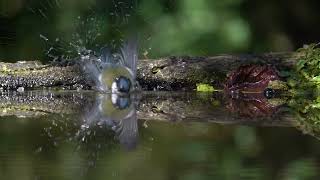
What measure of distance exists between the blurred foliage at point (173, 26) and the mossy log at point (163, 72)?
199cm

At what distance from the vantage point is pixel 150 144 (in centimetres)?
351

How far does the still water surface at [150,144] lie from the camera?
2.82 meters

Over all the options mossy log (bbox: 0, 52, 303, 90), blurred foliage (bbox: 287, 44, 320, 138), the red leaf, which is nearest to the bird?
mossy log (bbox: 0, 52, 303, 90)

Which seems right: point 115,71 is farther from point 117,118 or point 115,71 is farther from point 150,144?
point 150,144

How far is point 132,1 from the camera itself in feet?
35.4

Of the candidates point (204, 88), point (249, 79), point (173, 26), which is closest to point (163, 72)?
point (204, 88)

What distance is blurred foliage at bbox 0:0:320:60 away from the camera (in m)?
10.3

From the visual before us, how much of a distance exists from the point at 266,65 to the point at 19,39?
5.37 m

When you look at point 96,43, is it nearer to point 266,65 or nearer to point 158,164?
point 266,65

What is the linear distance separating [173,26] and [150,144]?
7.06 m

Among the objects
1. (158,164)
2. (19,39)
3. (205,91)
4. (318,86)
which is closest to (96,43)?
(19,39)

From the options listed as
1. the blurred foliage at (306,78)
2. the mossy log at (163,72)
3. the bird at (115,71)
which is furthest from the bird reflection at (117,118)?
the blurred foliage at (306,78)

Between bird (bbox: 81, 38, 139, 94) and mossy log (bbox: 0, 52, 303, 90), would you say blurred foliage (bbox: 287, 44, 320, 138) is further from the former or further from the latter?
bird (bbox: 81, 38, 139, 94)

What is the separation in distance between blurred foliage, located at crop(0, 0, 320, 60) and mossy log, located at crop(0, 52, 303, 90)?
199cm
